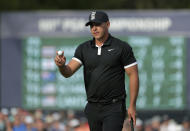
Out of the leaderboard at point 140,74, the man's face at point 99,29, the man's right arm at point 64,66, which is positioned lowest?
the leaderboard at point 140,74

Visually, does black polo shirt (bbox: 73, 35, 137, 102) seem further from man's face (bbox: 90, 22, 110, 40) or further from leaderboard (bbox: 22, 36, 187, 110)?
leaderboard (bbox: 22, 36, 187, 110)

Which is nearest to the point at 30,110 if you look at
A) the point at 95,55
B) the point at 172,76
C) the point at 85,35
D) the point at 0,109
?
the point at 0,109

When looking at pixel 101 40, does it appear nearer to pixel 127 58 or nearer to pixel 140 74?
pixel 127 58

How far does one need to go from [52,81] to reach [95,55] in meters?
6.74

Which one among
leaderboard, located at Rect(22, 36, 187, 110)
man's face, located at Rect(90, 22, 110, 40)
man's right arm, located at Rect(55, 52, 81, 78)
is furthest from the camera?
leaderboard, located at Rect(22, 36, 187, 110)

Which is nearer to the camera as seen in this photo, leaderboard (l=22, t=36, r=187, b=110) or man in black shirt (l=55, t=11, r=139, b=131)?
man in black shirt (l=55, t=11, r=139, b=131)

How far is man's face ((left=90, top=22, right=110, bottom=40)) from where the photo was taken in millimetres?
7441

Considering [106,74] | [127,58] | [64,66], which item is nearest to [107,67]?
[106,74]

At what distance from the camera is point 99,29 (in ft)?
24.5

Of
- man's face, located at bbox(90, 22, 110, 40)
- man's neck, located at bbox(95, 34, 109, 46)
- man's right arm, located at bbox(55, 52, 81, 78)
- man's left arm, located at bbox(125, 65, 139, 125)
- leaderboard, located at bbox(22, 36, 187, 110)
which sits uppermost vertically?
man's face, located at bbox(90, 22, 110, 40)

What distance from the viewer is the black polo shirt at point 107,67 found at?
24.6 feet

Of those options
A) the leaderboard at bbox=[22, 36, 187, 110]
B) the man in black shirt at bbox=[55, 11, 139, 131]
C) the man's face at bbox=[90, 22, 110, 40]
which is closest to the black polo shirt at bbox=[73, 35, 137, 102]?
the man in black shirt at bbox=[55, 11, 139, 131]

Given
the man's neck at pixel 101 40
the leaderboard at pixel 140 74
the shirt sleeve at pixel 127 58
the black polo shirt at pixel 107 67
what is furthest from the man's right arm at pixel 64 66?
the leaderboard at pixel 140 74

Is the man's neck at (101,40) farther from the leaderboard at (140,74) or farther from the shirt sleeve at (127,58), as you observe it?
the leaderboard at (140,74)
